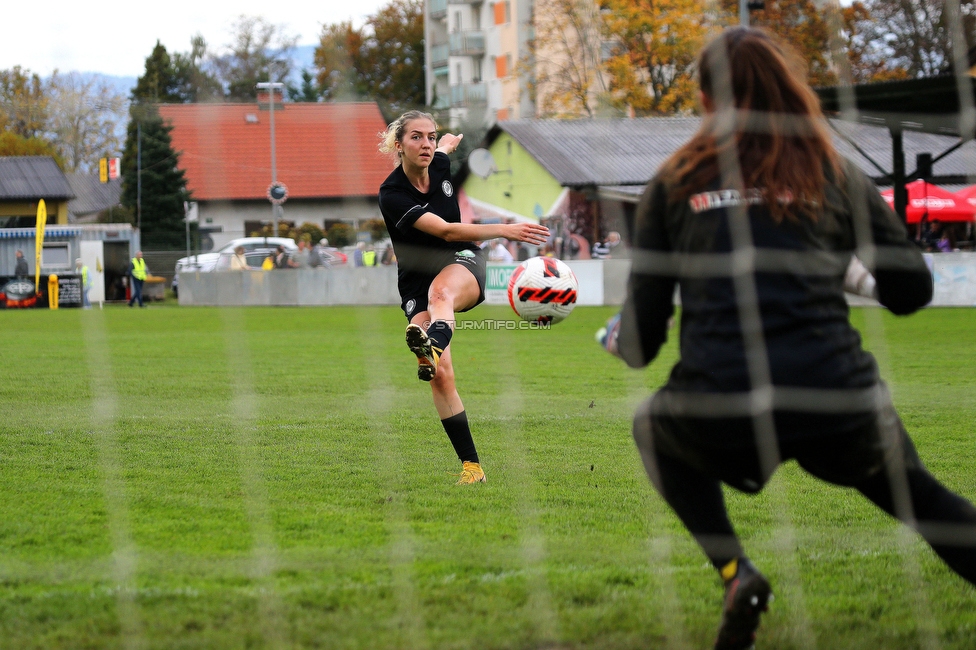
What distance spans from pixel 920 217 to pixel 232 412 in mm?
18114

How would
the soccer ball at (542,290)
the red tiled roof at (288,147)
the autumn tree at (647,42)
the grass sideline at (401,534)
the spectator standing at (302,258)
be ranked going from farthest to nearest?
the red tiled roof at (288,147), the spectator standing at (302,258), the autumn tree at (647,42), the soccer ball at (542,290), the grass sideline at (401,534)

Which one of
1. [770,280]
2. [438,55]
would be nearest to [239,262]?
[770,280]

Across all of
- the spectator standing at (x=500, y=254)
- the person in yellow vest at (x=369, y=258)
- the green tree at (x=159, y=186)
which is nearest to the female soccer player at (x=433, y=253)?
the spectator standing at (x=500, y=254)

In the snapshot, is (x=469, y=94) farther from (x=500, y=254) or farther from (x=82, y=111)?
(x=82, y=111)

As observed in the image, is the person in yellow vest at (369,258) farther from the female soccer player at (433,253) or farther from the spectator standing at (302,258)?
the female soccer player at (433,253)

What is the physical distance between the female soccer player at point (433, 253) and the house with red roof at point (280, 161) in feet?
94.0

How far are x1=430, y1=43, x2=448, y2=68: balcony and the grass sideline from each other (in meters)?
45.1

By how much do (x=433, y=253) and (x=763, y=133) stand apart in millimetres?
3176

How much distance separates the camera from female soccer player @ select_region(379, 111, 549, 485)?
5.22 metres

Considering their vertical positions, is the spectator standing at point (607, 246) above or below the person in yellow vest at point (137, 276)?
above

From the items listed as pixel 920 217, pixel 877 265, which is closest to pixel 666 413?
pixel 877 265

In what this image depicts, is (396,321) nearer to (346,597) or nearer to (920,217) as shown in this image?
(920,217)

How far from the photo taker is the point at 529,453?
6.03m

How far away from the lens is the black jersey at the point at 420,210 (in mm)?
5391
